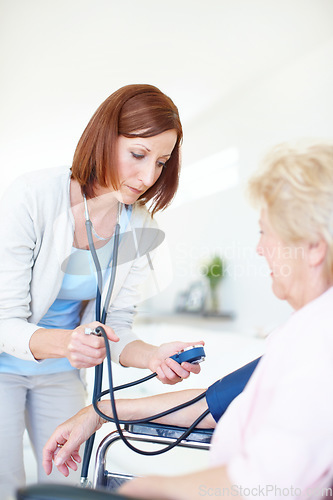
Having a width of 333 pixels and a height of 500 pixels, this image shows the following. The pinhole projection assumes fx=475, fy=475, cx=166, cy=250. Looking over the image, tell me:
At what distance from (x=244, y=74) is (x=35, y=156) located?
162 centimetres

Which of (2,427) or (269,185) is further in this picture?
(2,427)

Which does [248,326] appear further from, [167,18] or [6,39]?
[6,39]

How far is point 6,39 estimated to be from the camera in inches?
97.9

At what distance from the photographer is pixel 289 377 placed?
572 millimetres

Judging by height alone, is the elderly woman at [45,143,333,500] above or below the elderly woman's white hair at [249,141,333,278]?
below

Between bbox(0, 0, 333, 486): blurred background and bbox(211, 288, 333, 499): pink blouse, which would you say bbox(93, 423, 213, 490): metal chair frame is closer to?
bbox(211, 288, 333, 499): pink blouse

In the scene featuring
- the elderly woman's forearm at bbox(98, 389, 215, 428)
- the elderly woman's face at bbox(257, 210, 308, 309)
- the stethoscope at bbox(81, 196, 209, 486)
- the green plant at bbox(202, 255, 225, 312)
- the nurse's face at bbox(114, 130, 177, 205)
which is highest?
the nurse's face at bbox(114, 130, 177, 205)

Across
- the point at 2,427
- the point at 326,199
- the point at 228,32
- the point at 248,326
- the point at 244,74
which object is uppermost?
the point at 228,32

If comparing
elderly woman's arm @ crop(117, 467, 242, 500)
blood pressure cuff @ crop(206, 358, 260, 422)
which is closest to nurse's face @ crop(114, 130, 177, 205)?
blood pressure cuff @ crop(206, 358, 260, 422)

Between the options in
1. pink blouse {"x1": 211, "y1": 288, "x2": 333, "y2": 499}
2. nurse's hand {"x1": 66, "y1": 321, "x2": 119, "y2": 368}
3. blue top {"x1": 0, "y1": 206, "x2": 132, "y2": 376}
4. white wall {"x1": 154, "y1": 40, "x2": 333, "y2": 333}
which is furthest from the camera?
white wall {"x1": 154, "y1": 40, "x2": 333, "y2": 333}

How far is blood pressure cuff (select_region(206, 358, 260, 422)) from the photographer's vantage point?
91cm

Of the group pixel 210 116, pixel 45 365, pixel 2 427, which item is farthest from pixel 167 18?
pixel 2 427

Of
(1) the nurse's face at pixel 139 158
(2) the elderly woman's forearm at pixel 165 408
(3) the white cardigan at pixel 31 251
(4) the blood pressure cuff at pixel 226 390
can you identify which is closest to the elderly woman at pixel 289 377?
(4) the blood pressure cuff at pixel 226 390

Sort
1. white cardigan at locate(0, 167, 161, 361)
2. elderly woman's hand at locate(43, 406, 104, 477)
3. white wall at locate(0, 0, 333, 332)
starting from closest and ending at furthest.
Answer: elderly woman's hand at locate(43, 406, 104, 477) → white cardigan at locate(0, 167, 161, 361) → white wall at locate(0, 0, 333, 332)
